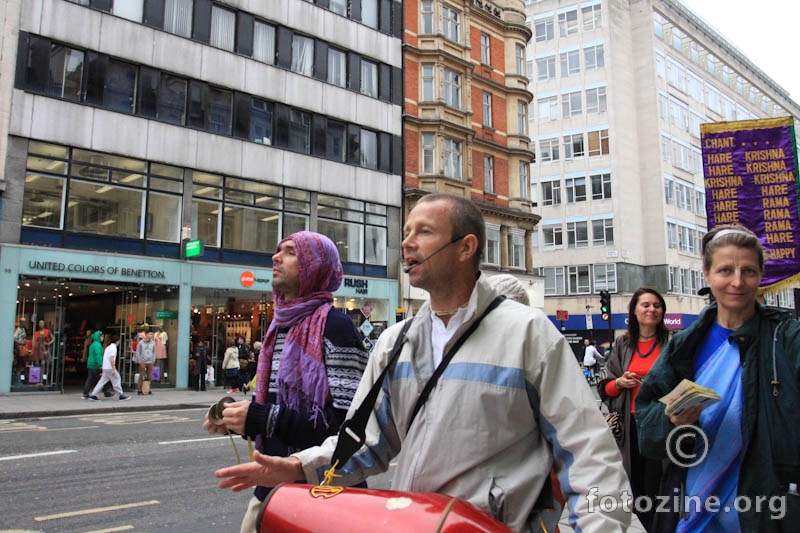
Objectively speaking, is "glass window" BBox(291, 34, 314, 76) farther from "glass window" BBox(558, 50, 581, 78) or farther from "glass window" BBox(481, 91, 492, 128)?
"glass window" BBox(558, 50, 581, 78)

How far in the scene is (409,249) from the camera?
7.49ft

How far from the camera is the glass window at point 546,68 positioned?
4803 centimetres

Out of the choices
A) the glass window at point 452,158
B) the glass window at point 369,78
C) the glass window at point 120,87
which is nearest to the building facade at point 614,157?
the glass window at point 452,158

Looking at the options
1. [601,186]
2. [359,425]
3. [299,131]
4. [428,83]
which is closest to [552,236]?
[601,186]

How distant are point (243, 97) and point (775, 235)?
1934cm

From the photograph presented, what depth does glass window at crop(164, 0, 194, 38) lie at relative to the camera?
21.0 metres

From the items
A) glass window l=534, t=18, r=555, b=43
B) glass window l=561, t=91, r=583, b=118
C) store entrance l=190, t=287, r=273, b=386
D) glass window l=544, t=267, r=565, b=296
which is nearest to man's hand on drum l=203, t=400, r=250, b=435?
store entrance l=190, t=287, r=273, b=386

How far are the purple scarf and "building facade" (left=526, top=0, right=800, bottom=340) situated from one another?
4083cm

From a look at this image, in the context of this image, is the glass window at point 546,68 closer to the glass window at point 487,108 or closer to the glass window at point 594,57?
the glass window at point 594,57

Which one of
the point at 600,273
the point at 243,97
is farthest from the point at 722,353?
the point at 600,273

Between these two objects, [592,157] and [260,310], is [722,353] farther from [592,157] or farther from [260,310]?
[592,157]

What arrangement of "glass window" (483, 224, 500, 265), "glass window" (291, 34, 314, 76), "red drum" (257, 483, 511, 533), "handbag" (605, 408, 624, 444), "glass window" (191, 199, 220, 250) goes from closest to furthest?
"red drum" (257, 483, 511, 533) < "handbag" (605, 408, 624, 444) < "glass window" (191, 199, 220, 250) < "glass window" (291, 34, 314, 76) < "glass window" (483, 224, 500, 265)

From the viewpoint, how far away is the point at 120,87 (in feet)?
65.1

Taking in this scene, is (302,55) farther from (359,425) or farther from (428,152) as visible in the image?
(359,425)
